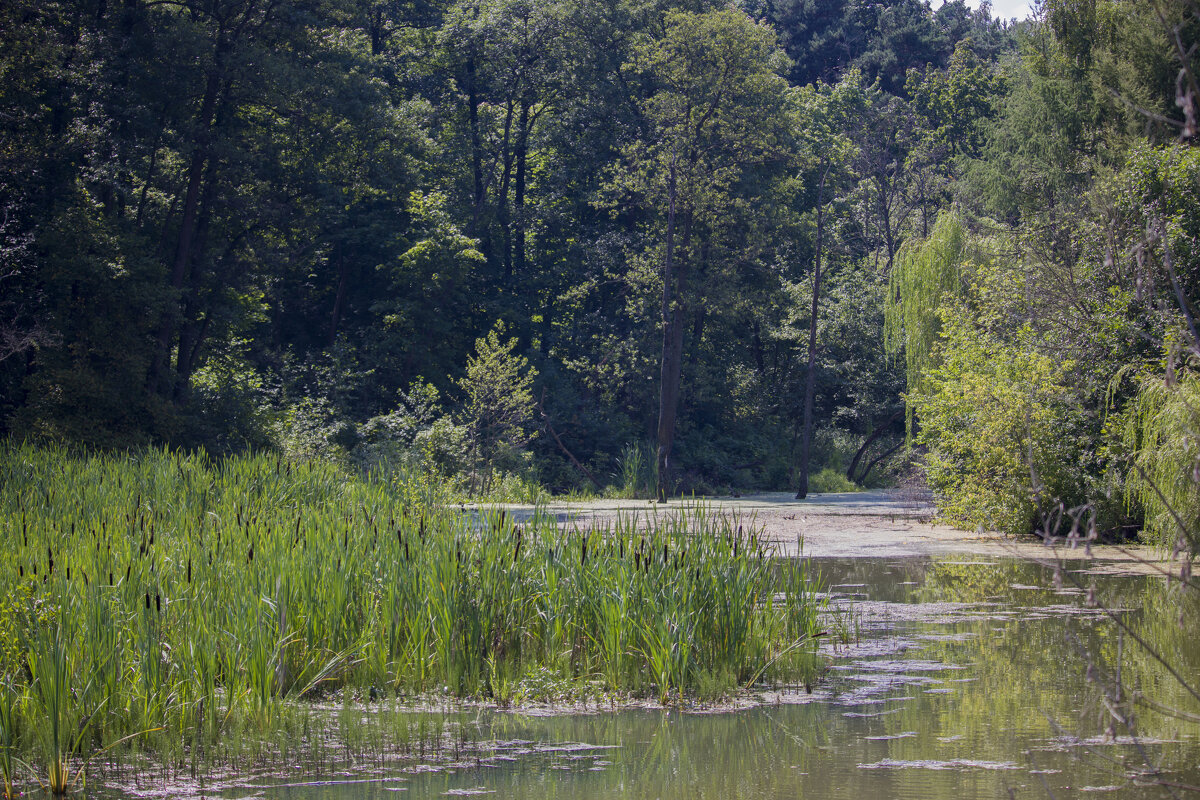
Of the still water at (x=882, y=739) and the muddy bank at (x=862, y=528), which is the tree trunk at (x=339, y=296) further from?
the still water at (x=882, y=739)

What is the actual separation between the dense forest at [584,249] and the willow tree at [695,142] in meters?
0.13

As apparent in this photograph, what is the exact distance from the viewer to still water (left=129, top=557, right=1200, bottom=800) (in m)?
5.59

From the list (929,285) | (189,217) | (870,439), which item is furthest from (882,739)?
(870,439)

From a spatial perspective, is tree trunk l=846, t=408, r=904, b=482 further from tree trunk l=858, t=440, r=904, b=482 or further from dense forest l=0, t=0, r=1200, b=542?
dense forest l=0, t=0, r=1200, b=542

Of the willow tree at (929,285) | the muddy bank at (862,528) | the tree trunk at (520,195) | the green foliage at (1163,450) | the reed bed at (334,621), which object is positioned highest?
the tree trunk at (520,195)

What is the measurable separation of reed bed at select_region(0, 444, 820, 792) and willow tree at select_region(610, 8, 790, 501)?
67.6 feet

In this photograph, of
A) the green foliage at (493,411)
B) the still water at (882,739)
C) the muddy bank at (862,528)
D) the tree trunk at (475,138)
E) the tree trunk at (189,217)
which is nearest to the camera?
the still water at (882,739)

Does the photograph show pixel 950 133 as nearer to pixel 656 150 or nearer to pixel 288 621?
pixel 656 150

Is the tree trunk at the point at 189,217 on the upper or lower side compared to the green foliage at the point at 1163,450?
upper

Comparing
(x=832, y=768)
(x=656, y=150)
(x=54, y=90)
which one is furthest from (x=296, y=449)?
(x=832, y=768)

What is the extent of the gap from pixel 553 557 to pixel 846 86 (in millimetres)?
43395

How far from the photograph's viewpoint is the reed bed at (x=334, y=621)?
6.05 meters

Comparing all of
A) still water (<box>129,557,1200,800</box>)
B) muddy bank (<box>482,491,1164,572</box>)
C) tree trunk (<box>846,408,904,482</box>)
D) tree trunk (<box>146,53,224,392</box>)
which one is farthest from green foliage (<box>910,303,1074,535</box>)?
tree trunk (<box>146,53,224,392</box>)

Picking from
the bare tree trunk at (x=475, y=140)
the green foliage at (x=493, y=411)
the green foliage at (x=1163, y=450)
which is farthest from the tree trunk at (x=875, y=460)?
the green foliage at (x=1163, y=450)
